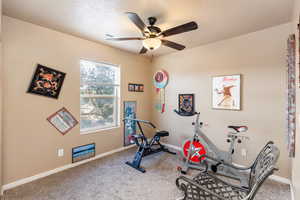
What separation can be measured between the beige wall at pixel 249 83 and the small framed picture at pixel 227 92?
9 cm

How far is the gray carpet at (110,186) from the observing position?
1995 millimetres

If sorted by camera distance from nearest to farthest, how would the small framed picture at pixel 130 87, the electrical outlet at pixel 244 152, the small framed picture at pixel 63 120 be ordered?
the small framed picture at pixel 63 120, the electrical outlet at pixel 244 152, the small framed picture at pixel 130 87

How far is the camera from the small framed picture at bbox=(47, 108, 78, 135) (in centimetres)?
257

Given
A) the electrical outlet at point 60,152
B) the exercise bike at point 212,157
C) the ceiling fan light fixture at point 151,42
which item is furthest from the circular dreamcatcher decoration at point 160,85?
the electrical outlet at point 60,152

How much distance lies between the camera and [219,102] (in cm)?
299

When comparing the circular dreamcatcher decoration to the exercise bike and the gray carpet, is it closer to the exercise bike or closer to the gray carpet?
the exercise bike

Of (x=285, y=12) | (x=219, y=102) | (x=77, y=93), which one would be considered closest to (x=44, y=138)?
(x=77, y=93)

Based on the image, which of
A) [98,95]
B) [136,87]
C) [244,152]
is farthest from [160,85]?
[244,152]

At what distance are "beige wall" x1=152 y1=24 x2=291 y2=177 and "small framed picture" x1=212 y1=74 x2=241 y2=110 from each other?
9 centimetres

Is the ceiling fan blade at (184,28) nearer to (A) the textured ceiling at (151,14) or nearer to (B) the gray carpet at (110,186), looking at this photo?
(A) the textured ceiling at (151,14)

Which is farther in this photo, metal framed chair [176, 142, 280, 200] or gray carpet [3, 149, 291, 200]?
A: gray carpet [3, 149, 291, 200]

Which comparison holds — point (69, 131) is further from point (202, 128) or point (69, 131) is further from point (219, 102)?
point (219, 102)

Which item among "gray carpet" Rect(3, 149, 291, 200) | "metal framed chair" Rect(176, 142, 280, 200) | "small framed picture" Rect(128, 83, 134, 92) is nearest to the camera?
"metal framed chair" Rect(176, 142, 280, 200)

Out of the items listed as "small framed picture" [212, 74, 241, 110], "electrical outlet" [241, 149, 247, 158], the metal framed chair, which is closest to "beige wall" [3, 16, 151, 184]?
the metal framed chair
